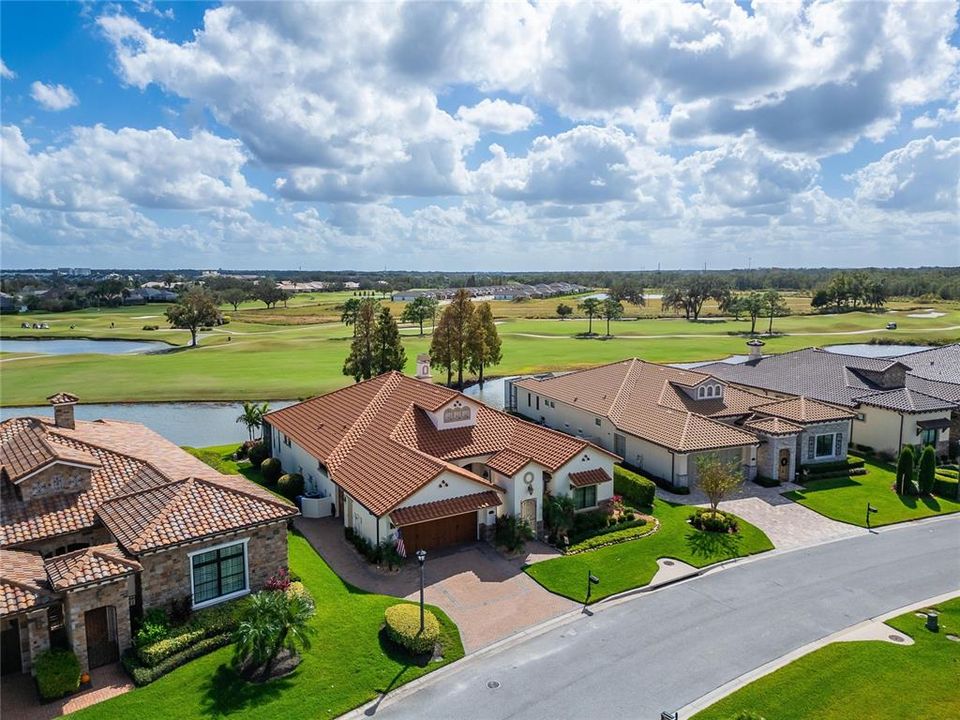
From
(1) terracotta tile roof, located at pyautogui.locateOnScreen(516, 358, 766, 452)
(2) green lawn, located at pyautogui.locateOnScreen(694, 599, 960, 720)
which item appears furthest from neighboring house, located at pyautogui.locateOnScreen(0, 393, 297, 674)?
(1) terracotta tile roof, located at pyautogui.locateOnScreen(516, 358, 766, 452)

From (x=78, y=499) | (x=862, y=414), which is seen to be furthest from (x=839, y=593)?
(x=78, y=499)

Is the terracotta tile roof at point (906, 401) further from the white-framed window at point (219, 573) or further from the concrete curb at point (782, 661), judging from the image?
the white-framed window at point (219, 573)

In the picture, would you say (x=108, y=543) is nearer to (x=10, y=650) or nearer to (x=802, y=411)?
(x=10, y=650)

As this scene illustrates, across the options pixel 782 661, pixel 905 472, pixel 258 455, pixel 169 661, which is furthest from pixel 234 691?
pixel 905 472

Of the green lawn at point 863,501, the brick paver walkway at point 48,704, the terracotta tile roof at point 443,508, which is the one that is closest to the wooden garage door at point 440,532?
the terracotta tile roof at point 443,508

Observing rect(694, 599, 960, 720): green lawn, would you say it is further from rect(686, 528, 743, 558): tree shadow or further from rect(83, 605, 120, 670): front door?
rect(83, 605, 120, 670): front door
